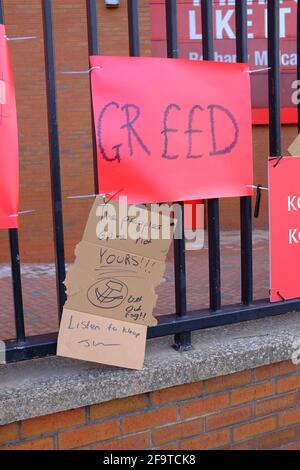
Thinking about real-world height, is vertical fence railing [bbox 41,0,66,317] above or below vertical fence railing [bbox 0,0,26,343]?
above

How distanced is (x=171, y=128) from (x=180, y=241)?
0.48 m

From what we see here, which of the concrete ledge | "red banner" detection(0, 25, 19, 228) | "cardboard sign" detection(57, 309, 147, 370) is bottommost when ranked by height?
the concrete ledge

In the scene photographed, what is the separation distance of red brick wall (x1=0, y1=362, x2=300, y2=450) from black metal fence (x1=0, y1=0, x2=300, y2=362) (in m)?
0.25

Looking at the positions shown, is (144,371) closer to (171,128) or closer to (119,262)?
(119,262)

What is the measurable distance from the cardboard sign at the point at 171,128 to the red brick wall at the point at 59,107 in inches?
163

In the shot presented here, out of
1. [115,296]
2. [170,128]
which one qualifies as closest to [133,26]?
[170,128]

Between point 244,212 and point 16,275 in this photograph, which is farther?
point 244,212

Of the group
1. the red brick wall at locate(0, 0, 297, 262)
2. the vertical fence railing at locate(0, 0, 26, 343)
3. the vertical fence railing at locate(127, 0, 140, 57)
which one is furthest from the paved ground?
the vertical fence railing at locate(127, 0, 140, 57)

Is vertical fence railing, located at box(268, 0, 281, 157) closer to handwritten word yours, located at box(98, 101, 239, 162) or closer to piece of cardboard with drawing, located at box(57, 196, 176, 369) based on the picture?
handwritten word yours, located at box(98, 101, 239, 162)

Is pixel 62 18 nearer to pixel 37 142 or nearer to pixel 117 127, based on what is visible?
pixel 37 142

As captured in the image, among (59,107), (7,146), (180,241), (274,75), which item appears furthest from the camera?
(59,107)

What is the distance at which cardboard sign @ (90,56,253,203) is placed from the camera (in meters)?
2.16

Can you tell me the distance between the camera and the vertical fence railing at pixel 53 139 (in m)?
2.12

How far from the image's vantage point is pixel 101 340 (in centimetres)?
222
